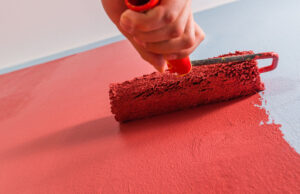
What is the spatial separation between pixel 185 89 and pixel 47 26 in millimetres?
3250

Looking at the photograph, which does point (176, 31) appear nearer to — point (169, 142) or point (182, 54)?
point (182, 54)

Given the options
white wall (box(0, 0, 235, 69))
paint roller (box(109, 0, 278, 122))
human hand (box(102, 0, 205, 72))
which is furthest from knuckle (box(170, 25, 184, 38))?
white wall (box(0, 0, 235, 69))

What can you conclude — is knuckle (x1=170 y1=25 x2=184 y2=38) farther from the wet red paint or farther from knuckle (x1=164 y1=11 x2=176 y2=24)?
the wet red paint

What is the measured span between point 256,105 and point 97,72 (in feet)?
4.67

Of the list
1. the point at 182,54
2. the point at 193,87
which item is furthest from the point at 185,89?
the point at 182,54

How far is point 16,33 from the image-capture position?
3.68 m

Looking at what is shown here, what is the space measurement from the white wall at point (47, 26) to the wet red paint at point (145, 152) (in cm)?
234

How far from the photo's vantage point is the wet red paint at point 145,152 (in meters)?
0.76

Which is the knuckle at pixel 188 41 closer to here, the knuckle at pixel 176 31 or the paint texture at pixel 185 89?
the knuckle at pixel 176 31

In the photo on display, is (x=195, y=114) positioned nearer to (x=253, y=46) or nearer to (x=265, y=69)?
(x=265, y=69)

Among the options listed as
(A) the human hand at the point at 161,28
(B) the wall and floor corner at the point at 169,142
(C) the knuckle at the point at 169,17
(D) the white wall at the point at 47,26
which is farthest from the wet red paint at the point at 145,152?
(D) the white wall at the point at 47,26

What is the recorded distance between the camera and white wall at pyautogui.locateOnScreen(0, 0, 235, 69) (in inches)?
138

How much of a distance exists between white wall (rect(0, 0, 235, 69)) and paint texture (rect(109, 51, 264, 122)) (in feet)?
8.57

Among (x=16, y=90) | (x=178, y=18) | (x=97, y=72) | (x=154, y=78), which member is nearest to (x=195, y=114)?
(x=154, y=78)
